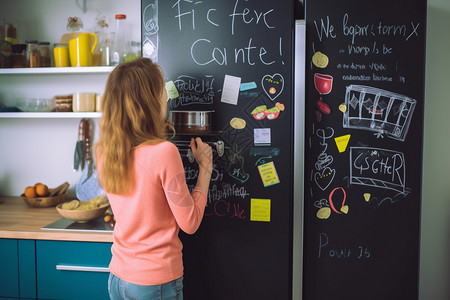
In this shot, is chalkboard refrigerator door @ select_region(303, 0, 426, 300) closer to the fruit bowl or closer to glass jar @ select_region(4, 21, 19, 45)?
the fruit bowl

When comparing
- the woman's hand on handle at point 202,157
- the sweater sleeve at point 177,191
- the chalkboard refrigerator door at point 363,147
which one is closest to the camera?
the sweater sleeve at point 177,191

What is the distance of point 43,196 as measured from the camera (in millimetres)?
2613

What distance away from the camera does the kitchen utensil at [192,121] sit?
6.01 feet

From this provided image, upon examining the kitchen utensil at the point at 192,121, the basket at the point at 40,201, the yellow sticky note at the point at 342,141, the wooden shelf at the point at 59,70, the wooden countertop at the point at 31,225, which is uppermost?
the wooden shelf at the point at 59,70

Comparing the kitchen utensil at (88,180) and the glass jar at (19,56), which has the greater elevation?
the glass jar at (19,56)

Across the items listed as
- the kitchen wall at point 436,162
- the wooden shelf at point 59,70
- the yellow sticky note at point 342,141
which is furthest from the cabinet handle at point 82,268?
the kitchen wall at point 436,162

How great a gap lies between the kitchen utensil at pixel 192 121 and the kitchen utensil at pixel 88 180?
40.9 inches

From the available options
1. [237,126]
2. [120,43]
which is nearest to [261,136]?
[237,126]

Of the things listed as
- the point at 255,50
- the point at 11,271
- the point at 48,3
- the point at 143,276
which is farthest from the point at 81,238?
the point at 48,3

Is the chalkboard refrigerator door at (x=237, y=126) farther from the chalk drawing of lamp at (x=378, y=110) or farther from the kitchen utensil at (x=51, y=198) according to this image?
the kitchen utensil at (x=51, y=198)

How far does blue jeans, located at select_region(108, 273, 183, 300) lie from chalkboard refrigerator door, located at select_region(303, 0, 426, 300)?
2.12 feet

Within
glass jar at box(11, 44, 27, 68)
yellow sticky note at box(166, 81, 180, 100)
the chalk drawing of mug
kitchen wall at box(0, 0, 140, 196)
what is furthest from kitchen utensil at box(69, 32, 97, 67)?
the chalk drawing of mug

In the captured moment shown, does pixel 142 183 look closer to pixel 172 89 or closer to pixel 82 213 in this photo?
pixel 172 89

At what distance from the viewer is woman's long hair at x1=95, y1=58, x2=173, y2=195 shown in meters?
1.41
